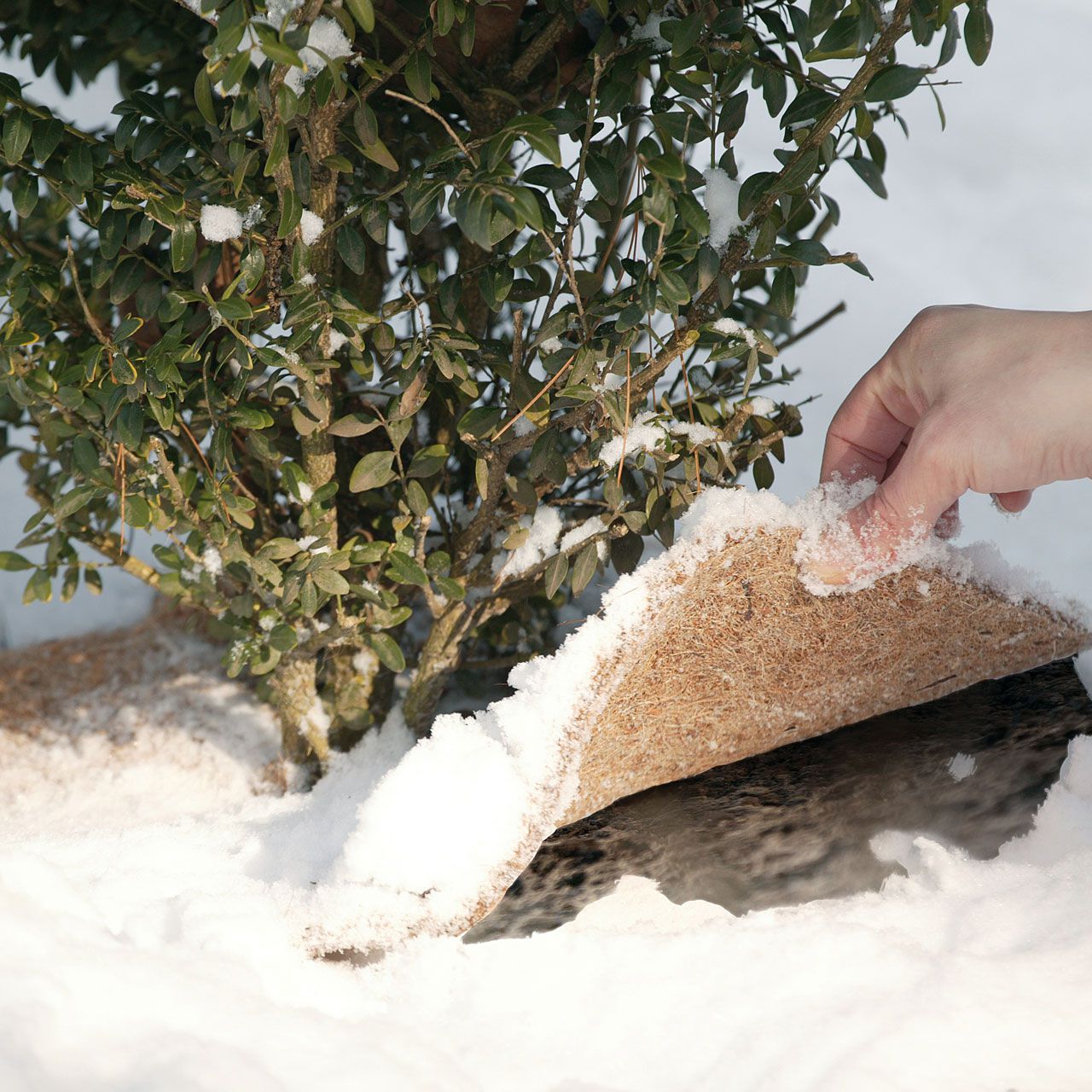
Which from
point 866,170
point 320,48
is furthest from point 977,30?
point 320,48

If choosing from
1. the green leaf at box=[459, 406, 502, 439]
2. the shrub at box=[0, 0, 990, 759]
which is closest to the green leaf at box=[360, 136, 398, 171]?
the shrub at box=[0, 0, 990, 759]

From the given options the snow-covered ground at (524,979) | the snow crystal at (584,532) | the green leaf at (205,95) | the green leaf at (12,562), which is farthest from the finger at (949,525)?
the green leaf at (12,562)

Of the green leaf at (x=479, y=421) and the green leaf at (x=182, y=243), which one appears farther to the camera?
the green leaf at (x=479, y=421)

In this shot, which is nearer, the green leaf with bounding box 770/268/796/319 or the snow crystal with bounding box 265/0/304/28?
the snow crystal with bounding box 265/0/304/28

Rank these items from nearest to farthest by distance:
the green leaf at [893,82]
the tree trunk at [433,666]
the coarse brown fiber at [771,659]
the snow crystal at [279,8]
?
the snow crystal at [279,8], the green leaf at [893,82], the coarse brown fiber at [771,659], the tree trunk at [433,666]

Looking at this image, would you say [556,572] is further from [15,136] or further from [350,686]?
[15,136]

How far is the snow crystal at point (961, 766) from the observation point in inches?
45.3

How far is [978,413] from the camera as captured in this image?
0.96 m

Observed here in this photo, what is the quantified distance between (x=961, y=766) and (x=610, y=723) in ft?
1.38

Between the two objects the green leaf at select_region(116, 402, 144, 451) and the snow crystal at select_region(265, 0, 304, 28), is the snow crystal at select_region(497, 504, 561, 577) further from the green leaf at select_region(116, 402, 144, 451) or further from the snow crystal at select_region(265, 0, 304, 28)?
the snow crystal at select_region(265, 0, 304, 28)

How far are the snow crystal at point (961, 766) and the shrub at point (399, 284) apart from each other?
38cm

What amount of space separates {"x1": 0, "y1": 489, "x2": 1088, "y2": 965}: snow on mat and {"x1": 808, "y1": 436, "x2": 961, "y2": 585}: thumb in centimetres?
3

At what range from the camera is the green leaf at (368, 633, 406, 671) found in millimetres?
1147

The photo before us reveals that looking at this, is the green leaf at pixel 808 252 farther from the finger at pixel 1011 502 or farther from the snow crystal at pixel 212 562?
the snow crystal at pixel 212 562
